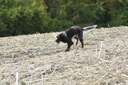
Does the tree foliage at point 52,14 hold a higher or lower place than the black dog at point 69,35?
lower

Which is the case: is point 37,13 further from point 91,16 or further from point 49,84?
point 49,84

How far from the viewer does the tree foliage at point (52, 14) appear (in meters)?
23.7

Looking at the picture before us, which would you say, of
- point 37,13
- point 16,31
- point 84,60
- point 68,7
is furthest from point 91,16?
point 84,60

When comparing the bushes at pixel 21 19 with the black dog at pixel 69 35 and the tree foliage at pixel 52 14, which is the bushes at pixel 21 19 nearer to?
the tree foliage at pixel 52 14

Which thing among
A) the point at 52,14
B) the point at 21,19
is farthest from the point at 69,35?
the point at 52,14

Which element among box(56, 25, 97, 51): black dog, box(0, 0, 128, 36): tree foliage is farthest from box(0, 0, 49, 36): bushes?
box(56, 25, 97, 51): black dog

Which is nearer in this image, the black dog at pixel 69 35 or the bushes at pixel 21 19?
the black dog at pixel 69 35

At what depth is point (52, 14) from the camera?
112 feet

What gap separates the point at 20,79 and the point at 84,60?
5.15ft

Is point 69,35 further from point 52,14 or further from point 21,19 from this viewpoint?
point 52,14

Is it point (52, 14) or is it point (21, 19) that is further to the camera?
point (52, 14)

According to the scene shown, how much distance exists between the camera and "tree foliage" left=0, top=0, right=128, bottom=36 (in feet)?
77.9

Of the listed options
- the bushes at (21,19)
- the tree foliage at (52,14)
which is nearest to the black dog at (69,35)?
the tree foliage at (52,14)

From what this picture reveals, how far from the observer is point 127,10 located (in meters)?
34.0
